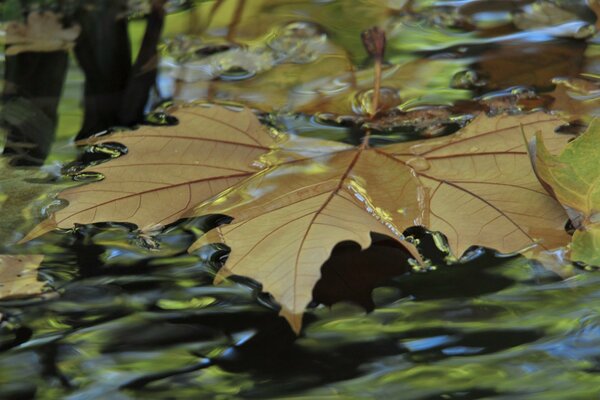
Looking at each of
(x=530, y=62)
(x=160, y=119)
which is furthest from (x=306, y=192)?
(x=530, y=62)

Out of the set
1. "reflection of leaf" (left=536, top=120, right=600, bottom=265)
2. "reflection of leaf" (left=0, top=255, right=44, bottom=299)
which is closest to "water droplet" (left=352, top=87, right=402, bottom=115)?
"reflection of leaf" (left=536, top=120, right=600, bottom=265)

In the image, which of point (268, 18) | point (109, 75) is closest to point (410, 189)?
point (109, 75)

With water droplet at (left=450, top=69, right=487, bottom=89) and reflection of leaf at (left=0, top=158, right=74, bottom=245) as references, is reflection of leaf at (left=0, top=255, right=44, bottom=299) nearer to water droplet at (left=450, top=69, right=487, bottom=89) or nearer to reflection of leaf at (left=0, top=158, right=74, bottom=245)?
reflection of leaf at (left=0, top=158, right=74, bottom=245)

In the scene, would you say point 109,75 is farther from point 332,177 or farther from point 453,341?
point 453,341

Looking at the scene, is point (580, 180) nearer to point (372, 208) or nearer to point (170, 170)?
point (372, 208)

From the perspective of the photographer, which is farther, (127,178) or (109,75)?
(109,75)
